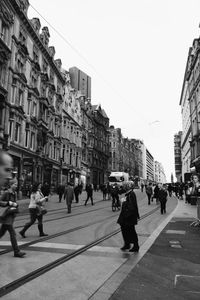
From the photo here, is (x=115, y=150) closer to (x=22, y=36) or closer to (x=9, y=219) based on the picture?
(x=22, y=36)

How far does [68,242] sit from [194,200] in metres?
17.6

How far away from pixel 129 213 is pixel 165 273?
2180 mm

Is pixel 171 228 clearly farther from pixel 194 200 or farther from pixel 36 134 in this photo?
pixel 36 134

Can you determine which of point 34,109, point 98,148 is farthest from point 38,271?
point 98,148

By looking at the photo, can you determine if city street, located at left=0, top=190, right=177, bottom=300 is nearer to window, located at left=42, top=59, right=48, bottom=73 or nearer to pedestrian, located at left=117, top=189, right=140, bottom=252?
pedestrian, located at left=117, top=189, right=140, bottom=252

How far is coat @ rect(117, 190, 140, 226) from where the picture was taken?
23.9 feet

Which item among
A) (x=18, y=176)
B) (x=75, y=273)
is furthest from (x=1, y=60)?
(x=75, y=273)

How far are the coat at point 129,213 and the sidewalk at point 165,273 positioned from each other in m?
0.79

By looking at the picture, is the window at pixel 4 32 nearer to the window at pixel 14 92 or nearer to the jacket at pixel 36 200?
the window at pixel 14 92

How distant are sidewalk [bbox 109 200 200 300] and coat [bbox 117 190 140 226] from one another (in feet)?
2.59

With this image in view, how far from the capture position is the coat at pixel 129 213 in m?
7.27

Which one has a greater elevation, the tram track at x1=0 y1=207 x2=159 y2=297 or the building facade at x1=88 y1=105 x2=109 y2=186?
the building facade at x1=88 y1=105 x2=109 y2=186

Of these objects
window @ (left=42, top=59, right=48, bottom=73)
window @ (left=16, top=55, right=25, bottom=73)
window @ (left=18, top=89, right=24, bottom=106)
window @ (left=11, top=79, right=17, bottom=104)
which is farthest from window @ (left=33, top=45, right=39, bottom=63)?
window @ (left=11, top=79, right=17, bottom=104)

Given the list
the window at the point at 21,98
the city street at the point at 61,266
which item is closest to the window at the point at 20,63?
the window at the point at 21,98
